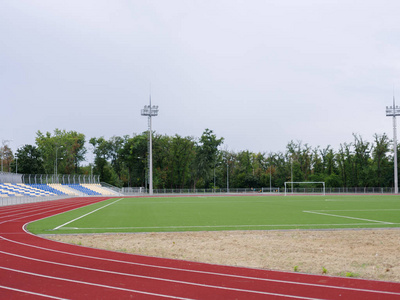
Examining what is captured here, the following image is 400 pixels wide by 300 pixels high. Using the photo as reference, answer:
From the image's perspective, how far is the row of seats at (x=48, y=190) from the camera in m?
42.3

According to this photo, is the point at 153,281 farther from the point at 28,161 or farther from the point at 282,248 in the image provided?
the point at 28,161

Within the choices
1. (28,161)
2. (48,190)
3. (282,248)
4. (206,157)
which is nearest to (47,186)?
(48,190)

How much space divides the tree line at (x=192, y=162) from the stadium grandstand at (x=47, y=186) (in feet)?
51.2

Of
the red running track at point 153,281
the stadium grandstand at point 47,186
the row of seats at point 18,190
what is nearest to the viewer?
the red running track at point 153,281

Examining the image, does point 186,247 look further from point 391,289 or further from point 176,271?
point 391,289

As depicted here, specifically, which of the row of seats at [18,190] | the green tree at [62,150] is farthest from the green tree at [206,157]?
the row of seats at [18,190]

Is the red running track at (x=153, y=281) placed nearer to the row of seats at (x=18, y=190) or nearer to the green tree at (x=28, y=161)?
the row of seats at (x=18, y=190)

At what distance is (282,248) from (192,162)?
77.2 meters

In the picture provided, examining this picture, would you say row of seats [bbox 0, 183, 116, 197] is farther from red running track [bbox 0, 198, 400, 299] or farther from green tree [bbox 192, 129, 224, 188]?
red running track [bbox 0, 198, 400, 299]

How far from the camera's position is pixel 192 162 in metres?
87.4

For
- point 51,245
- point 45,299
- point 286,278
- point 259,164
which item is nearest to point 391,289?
point 286,278

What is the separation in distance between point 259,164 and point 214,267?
10211 centimetres

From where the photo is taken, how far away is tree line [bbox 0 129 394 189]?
8294 cm

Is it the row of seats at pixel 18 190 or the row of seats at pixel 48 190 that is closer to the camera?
the row of seats at pixel 18 190
